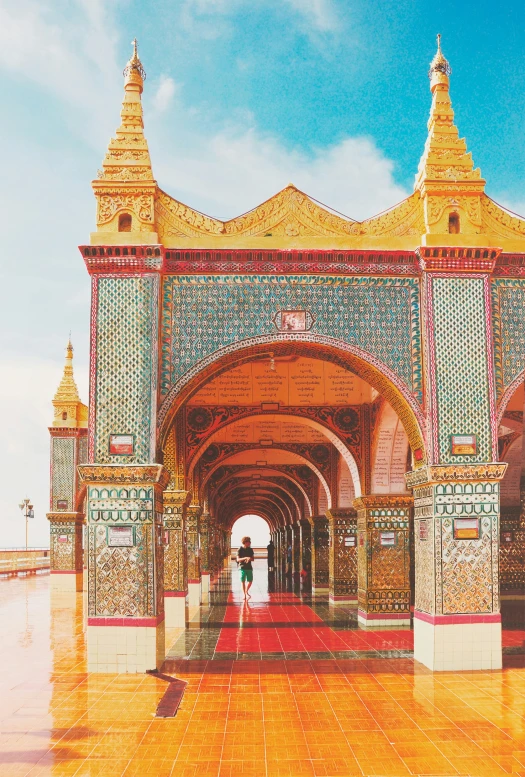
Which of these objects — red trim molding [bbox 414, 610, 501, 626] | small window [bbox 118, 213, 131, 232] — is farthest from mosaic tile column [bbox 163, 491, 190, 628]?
red trim molding [bbox 414, 610, 501, 626]

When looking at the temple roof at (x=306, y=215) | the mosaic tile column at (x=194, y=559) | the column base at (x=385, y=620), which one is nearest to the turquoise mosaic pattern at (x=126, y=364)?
the temple roof at (x=306, y=215)

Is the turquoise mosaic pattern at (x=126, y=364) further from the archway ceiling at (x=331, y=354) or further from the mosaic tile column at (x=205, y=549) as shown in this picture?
the mosaic tile column at (x=205, y=549)

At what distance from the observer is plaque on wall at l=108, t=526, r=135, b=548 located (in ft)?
26.1

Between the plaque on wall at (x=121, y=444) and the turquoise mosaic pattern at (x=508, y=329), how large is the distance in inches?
157

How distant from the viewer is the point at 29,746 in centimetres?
534

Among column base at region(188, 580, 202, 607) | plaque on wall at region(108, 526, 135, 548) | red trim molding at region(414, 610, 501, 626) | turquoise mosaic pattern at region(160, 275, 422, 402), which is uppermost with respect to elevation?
turquoise mosaic pattern at region(160, 275, 422, 402)

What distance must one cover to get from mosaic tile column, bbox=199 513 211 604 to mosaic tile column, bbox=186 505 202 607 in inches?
56.4

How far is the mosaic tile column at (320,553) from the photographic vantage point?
1730 cm

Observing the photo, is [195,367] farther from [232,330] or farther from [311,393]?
[311,393]

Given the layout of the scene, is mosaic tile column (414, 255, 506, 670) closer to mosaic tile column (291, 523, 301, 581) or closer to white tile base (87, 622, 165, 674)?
white tile base (87, 622, 165, 674)

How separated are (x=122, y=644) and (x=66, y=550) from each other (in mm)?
13269

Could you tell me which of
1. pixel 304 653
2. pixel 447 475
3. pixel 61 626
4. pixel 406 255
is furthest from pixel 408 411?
pixel 61 626

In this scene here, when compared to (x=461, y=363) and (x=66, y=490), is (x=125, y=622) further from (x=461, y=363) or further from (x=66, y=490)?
(x=66, y=490)

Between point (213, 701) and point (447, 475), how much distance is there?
3312mm
